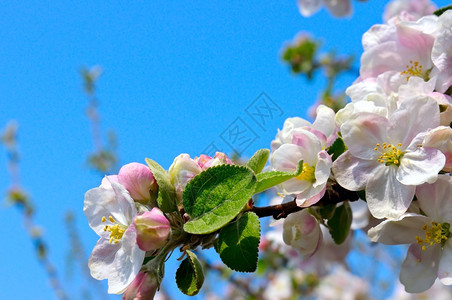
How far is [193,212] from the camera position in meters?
0.87

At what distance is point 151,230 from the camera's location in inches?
32.1

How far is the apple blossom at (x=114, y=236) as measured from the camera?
87 centimetres

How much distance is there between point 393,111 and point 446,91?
0.14 meters

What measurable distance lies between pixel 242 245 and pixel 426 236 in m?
0.38

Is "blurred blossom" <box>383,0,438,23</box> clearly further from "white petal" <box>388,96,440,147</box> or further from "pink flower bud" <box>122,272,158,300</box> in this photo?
"pink flower bud" <box>122,272,158,300</box>

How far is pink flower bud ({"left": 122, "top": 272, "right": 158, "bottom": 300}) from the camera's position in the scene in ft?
2.89

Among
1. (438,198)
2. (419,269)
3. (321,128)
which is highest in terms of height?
(321,128)

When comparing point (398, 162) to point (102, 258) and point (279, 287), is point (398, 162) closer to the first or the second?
point (102, 258)

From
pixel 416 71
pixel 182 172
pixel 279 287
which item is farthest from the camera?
pixel 279 287

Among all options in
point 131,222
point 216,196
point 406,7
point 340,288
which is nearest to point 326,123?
point 216,196

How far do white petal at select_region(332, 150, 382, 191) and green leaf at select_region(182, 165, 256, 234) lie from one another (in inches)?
8.6

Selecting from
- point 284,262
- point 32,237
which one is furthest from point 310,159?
point 32,237

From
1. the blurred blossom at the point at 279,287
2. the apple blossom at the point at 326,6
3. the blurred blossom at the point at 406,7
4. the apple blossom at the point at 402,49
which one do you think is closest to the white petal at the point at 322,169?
the apple blossom at the point at 402,49

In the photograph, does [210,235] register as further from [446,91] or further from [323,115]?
[446,91]
